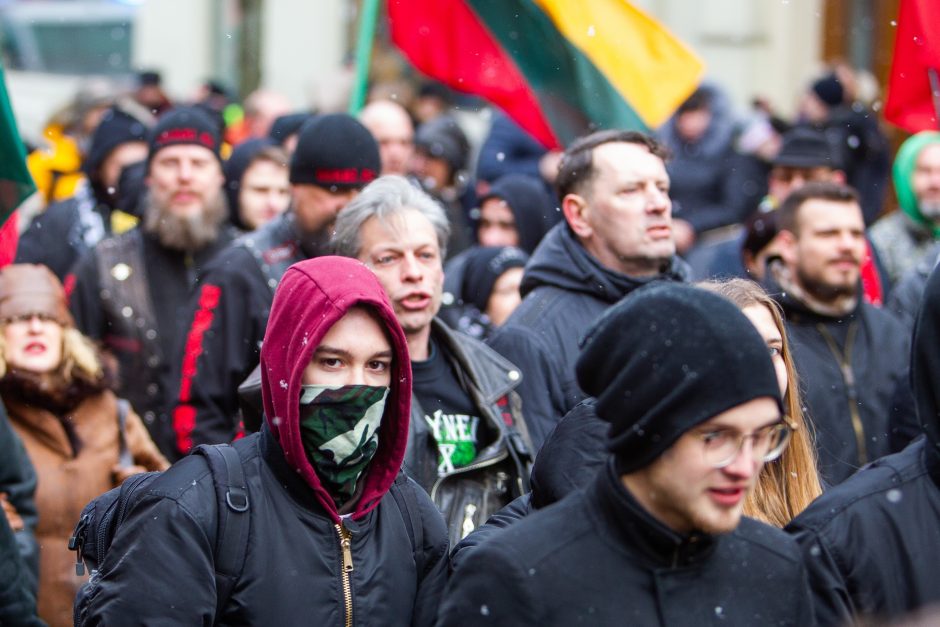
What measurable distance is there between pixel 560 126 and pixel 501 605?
5.30 meters

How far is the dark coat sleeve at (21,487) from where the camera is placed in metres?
5.07

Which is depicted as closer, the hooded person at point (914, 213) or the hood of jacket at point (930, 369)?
the hood of jacket at point (930, 369)

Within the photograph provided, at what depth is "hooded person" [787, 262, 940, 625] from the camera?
3656mm

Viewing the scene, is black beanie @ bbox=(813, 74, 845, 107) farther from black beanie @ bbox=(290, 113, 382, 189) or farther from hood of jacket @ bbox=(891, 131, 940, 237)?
black beanie @ bbox=(290, 113, 382, 189)

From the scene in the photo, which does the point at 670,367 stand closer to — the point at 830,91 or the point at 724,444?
the point at 724,444

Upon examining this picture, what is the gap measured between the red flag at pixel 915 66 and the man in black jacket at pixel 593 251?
1.37 metres

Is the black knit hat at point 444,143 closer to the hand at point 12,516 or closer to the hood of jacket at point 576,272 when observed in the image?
the hood of jacket at point 576,272

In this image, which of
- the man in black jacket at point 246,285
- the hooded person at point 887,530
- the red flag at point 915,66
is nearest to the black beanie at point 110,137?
the man in black jacket at point 246,285

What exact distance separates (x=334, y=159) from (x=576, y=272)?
49.4 inches

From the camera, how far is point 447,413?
5.35m

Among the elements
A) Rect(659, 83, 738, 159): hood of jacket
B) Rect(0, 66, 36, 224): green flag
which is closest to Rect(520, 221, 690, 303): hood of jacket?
Rect(0, 66, 36, 224): green flag

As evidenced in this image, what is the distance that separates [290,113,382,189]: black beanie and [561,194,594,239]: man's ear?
0.93 metres

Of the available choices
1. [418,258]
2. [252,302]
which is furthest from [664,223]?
[252,302]

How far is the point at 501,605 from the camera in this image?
3145 mm
